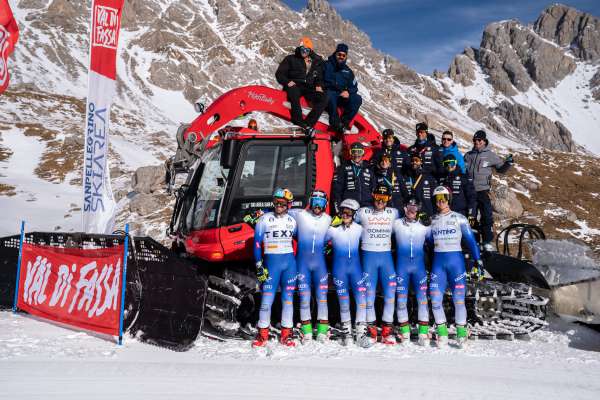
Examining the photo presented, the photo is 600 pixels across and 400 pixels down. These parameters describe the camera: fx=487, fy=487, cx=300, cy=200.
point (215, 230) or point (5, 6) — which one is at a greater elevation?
point (5, 6)

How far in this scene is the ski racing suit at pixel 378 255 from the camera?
7051mm

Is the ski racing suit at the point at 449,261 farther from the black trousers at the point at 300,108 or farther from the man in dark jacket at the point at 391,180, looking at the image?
the black trousers at the point at 300,108

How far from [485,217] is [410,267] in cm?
265

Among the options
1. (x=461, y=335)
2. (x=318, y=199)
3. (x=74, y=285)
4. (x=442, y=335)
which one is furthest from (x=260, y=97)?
(x=461, y=335)

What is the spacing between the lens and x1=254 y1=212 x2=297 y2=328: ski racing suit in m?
6.71

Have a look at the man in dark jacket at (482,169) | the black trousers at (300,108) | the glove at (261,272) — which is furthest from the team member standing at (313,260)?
the man in dark jacket at (482,169)

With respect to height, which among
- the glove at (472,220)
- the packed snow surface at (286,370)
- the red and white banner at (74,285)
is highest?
the glove at (472,220)

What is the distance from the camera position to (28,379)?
523cm

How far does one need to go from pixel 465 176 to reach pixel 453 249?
2.01 metres

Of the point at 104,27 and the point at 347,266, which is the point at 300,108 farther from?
the point at 104,27

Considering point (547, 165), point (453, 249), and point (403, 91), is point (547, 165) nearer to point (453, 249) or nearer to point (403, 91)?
point (453, 249)

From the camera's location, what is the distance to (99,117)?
394 inches

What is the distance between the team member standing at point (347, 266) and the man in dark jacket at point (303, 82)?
5.58 ft

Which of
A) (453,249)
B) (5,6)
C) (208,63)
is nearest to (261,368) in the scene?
(453,249)
